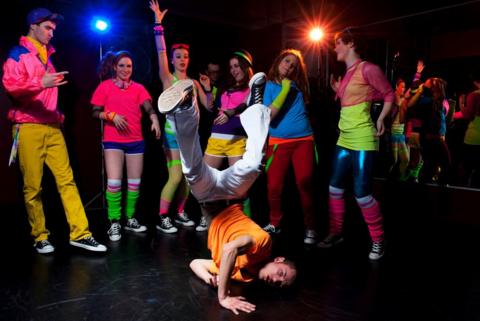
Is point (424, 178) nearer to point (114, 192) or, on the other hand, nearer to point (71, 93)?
point (114, 192)

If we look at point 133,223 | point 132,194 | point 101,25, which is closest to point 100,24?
point 101,25

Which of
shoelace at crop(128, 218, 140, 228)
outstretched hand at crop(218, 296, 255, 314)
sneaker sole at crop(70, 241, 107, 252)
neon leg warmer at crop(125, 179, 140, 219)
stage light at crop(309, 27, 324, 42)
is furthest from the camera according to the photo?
stage light at crop(309, 27, 324, 42)

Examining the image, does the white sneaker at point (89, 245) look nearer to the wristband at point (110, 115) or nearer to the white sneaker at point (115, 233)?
the white sneaker at point (115, 233)

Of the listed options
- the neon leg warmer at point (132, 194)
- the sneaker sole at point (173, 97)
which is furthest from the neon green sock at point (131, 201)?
the sneaker sole at point (173, 97)

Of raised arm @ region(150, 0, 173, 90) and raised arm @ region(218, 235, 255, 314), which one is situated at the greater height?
raised arm @ region(150, 0, 173, 90)

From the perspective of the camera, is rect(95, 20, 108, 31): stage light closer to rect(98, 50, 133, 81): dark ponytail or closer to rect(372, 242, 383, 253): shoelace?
rect(98, 50, 133, 81): dark ponytail

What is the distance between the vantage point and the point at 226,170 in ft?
6.45

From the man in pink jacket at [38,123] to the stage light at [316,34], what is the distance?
3016 millimetres

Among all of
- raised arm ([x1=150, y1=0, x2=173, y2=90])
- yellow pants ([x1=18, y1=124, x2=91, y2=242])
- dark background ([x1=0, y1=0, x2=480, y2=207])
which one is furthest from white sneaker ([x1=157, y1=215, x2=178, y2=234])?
raised arm ([x1=150, y1=0, x2=173, y2=90])

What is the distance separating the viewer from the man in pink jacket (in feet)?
7.85

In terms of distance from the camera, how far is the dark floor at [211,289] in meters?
1.89

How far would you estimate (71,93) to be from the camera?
12.9ft

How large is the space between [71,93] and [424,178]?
3.80 metres

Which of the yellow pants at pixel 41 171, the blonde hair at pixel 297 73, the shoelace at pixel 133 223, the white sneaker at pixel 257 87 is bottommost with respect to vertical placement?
the shoelace at pixel 133 223
